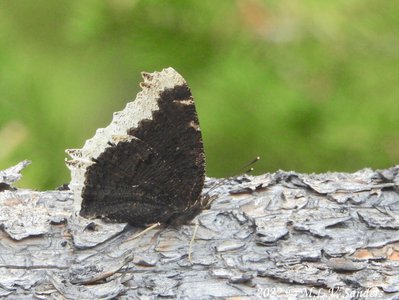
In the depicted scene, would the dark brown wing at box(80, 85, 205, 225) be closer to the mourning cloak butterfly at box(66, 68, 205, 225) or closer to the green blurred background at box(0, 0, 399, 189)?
the mourning cloak butterfly at box(66, 68, 205, 225)

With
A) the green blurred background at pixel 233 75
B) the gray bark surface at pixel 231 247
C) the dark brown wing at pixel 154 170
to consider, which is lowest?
the gray bark surface at pixel 231 247

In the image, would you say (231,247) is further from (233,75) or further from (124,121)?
(233,75)

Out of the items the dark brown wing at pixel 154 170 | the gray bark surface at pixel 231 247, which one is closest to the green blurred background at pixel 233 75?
the gray bark surface at pixel 231 247

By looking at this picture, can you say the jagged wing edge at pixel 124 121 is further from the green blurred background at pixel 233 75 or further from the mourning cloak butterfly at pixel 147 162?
the green blurred background at pixel 233 75

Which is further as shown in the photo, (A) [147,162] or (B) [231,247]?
(A) [147,162]

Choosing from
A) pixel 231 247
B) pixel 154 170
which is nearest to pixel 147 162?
pixel 154 170

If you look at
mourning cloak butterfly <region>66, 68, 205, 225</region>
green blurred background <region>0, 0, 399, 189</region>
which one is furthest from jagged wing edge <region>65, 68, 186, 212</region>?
green blurred background <region>0, 0, 399, 189</region>
